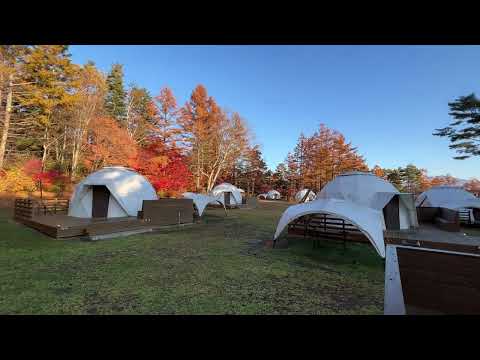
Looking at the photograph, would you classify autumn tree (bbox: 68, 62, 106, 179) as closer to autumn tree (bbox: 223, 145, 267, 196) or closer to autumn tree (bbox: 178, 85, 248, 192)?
autumn tree (bbox: 178, 85, 248, 192)

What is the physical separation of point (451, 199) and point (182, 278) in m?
19.5

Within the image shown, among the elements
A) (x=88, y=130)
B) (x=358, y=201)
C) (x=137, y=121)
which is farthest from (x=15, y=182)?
(x=358, y=201)

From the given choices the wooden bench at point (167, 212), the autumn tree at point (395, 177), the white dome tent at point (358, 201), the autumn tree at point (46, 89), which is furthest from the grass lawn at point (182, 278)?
the autumn tree at point (395, 177)

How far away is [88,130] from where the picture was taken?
76.7 ft

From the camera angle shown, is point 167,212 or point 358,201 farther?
point 167,212

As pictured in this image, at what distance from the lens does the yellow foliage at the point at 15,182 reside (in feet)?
59.6

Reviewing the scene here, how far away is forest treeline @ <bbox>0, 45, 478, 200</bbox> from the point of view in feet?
65.3

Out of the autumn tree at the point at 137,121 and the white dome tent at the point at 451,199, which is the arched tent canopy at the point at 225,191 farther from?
the white dome tent at the point at 451,199

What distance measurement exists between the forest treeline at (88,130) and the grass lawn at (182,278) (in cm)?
1401

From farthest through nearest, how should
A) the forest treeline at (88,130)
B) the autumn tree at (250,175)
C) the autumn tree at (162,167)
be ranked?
the autumn tree at (250,175) < the autumn tree at (162,167) < the forest treeline at (88,130)

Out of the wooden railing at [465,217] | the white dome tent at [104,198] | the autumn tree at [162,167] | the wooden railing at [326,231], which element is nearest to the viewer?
the wooden railing at [326,231]

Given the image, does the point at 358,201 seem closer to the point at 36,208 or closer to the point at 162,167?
the point at 36,208

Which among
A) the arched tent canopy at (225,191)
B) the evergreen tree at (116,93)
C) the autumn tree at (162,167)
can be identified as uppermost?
the evergreen tree at (116,93)
